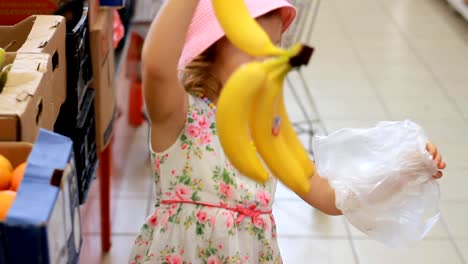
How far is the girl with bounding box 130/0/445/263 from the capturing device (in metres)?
1.15

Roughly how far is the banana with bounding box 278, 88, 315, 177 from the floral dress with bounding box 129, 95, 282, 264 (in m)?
0.36

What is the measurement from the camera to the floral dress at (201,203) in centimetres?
121

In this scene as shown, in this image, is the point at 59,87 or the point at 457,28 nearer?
the point at 59,87

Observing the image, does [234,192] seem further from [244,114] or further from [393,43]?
[393,43]

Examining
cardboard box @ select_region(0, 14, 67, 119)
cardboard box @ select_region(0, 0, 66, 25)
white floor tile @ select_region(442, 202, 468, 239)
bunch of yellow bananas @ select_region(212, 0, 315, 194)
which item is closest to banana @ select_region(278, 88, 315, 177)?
bunch of yellow bananas @ select_region(212, 0, 315, 194)

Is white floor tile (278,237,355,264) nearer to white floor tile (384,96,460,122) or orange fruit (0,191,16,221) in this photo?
white floor tile (384,96,460,122)

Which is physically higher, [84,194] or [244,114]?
[244,114]

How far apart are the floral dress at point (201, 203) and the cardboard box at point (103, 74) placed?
62 cm

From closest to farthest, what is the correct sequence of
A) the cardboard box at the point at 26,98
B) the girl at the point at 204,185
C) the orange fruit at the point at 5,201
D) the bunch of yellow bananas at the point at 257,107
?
the bunch of yellow bananas at the point at 257,107 < the orange fruit at the point at 5,201 < the cardboard box at the point at 26,98 < the girl at the point at 204,185

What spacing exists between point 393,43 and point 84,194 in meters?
2.68

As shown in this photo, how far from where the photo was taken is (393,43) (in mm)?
3963

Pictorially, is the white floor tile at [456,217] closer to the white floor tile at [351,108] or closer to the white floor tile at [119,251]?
the white floor tile at [351,108]

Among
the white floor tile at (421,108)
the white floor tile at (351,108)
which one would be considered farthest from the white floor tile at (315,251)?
the white floor tile at (421,108)

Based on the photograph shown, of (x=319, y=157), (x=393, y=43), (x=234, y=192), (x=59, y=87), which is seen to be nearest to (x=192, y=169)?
(x=234, y=192)
